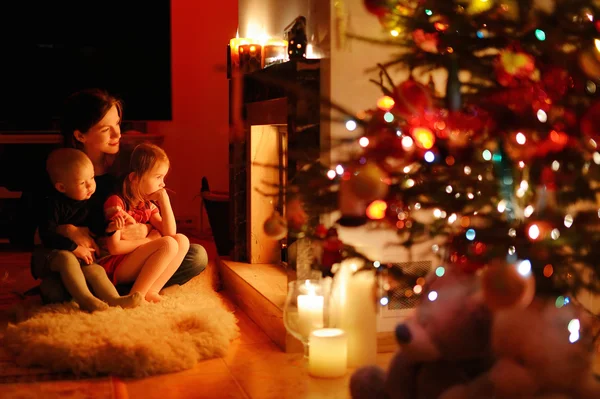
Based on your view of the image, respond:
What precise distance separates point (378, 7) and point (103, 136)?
164cm

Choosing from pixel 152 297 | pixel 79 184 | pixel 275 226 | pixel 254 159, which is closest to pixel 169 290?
pixel 152 297

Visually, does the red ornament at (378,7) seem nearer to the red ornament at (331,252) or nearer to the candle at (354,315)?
the red ornament at (331,252)

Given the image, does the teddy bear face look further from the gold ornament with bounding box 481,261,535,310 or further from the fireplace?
the fireplace

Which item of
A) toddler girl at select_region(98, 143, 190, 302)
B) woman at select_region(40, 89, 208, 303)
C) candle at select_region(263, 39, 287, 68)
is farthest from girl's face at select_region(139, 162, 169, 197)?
candle at select_region(263, 39, 287, 68)

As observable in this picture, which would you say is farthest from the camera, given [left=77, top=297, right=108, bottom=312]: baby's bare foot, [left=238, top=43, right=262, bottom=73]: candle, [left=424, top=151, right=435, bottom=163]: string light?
[left=238, top=43, right=262, bottom=73]: candle

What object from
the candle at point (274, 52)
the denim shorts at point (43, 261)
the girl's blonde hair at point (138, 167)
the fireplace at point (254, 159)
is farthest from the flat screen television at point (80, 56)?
the denim shorts at point (43, 261)

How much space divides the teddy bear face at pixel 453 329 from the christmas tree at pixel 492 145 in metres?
0.07

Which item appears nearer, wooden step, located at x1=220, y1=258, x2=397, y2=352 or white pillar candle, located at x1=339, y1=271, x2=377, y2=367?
white pillar candle, located at x1=339, y1=271, x2=377, y2=367

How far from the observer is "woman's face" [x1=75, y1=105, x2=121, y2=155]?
2.90 m

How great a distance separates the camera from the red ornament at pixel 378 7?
4.98 feet

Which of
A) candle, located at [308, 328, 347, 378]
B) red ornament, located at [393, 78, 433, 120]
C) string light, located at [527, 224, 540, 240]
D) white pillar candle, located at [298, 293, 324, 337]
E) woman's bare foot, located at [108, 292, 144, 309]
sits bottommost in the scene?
candle, located at [308, 328, 347, 378]

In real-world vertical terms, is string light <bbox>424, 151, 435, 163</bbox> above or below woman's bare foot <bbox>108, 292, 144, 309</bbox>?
above

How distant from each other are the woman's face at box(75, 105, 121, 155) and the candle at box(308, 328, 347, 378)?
1.16 m

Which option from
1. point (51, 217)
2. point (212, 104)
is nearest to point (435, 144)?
point (51, 217)
